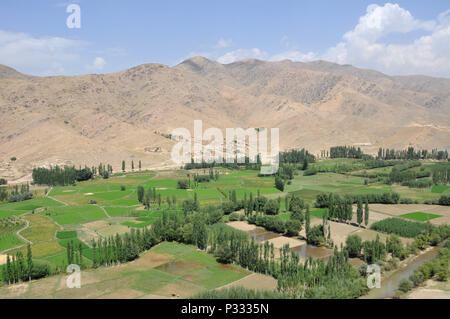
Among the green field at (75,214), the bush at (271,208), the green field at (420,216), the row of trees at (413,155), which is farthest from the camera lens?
the row of trees at (413,155)

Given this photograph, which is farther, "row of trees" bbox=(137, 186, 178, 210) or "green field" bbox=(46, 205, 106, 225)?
"row of trees" bbox=(137, 186, 178, 210)

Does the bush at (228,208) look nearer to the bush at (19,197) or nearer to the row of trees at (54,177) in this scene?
the bush at (19,197)

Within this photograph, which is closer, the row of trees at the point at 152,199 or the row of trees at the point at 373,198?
the row of trees at the point at 373,198

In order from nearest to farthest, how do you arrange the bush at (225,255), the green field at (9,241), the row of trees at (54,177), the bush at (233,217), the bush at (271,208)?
the bush at (225,255) < the green field at (9,241) < the bush at (233,217) < the bush at (271,208) < the row of trees at (54,177)

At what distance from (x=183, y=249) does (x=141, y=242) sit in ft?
19.4

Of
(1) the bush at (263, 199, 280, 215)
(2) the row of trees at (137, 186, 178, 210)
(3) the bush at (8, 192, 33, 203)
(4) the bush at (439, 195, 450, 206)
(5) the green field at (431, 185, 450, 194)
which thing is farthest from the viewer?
(5) the green field at (431, 185, 450, 194)

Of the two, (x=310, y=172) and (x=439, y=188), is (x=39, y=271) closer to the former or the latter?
(x=439, y=188)

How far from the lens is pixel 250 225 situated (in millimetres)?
66562

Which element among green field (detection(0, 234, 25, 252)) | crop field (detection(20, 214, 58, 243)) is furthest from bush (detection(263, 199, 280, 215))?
green field (detection(0, 234, 25, 252))

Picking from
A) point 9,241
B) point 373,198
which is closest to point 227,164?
point 373,198

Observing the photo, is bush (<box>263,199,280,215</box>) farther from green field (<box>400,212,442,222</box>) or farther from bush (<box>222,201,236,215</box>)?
green field (<box>400,212,442,222</box>)

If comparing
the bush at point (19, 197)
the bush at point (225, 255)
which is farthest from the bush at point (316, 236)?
the bush at point (19, 197)
